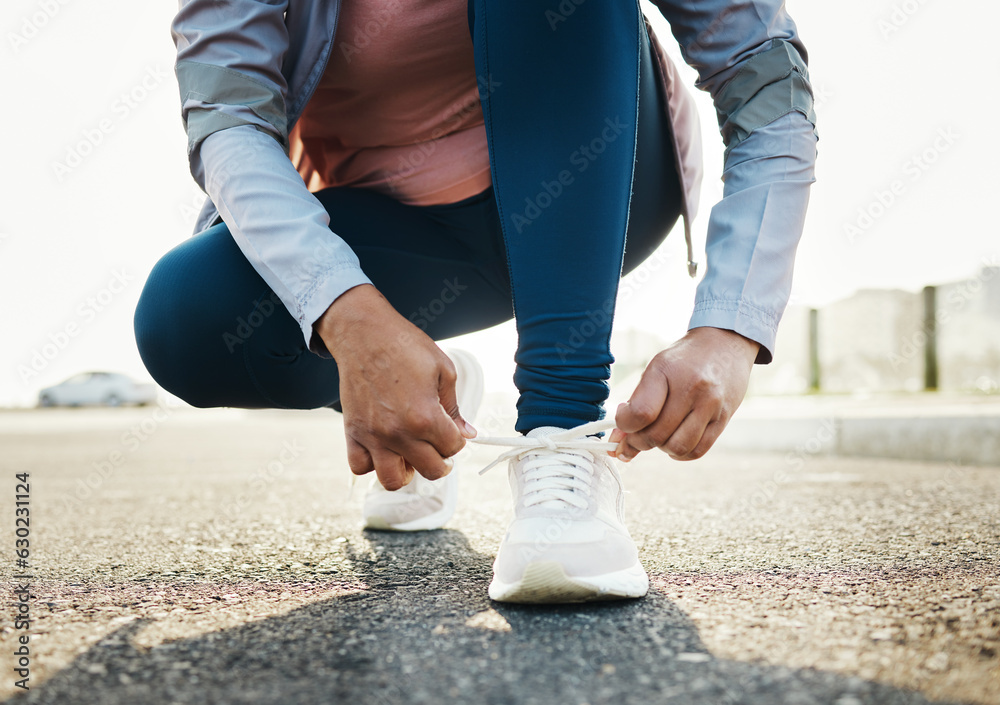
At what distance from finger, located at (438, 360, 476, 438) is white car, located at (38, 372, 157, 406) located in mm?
20248

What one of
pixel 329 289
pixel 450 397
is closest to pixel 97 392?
pixel 329 289

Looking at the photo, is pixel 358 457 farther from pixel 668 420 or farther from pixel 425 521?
pixel 425 521

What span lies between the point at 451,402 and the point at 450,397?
11mm

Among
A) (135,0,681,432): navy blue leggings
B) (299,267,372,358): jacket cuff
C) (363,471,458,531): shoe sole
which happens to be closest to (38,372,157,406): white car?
(363,471,458,531): shoe sole

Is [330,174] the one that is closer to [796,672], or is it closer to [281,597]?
[281,597]

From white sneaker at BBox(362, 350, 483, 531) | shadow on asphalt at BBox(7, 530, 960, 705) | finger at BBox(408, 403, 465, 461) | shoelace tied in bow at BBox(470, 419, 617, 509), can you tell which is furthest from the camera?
white sneaker at BBox(362, 350, 483, 531)

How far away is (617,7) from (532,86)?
0.17m

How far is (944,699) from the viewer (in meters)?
0.58

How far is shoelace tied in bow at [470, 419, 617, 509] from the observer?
913 mm

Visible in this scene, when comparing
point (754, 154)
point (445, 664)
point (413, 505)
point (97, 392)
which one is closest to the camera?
point (445, 664)

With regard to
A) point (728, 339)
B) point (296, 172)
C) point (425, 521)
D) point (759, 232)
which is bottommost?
point (425, 521)

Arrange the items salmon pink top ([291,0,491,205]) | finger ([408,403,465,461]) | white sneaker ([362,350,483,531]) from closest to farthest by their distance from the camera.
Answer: finger ([408,403,465,461]) < salmon pink top ([291,0,491,205]) < white sneaker ([362,350,483,531])

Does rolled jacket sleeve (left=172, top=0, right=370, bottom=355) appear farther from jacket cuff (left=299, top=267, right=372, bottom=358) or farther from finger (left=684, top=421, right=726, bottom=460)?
finger (left=684, top=421, right=726, bottom=460)

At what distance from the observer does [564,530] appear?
0.89 metres
